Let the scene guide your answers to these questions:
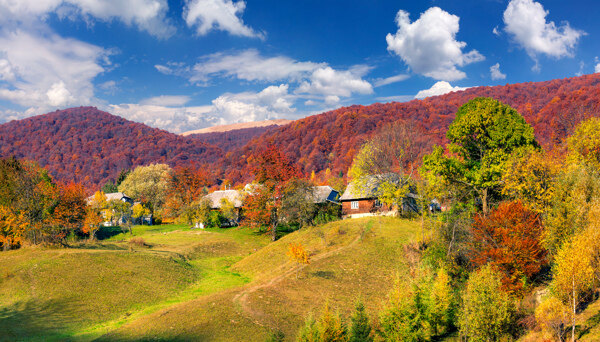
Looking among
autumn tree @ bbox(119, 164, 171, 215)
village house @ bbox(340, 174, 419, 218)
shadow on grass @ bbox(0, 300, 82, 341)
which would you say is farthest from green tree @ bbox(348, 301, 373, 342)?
autumn tree @ bbox(119, 164, 171, 215)

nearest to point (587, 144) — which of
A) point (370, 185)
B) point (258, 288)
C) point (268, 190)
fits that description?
point (370, 185)

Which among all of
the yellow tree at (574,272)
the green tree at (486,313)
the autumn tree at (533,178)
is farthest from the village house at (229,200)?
the yellow tree at (574,272)

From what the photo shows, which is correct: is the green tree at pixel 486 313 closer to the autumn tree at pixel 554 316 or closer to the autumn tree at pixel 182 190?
the autumn tree at pixel 554 316

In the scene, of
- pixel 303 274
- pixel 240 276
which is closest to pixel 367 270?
pixel 303 274

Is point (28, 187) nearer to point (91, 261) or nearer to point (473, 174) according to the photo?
point (91, 261)

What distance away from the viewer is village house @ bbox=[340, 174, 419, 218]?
51.4 m

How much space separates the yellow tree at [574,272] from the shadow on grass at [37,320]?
28.2 meters

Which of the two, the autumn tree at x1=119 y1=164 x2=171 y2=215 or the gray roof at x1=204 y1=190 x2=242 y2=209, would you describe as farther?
the autumn tree at x1=119 y1=164 x2=171 y2=215

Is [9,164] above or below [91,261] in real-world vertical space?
above

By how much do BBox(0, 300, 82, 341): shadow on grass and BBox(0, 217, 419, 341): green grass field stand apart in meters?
0.05

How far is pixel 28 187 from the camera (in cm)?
3919

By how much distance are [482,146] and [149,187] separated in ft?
272

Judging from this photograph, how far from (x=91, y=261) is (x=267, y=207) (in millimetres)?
26527

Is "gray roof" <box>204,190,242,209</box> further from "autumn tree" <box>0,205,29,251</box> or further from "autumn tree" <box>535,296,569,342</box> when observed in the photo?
"autumn tree" <box>535,296,569,342</box>
